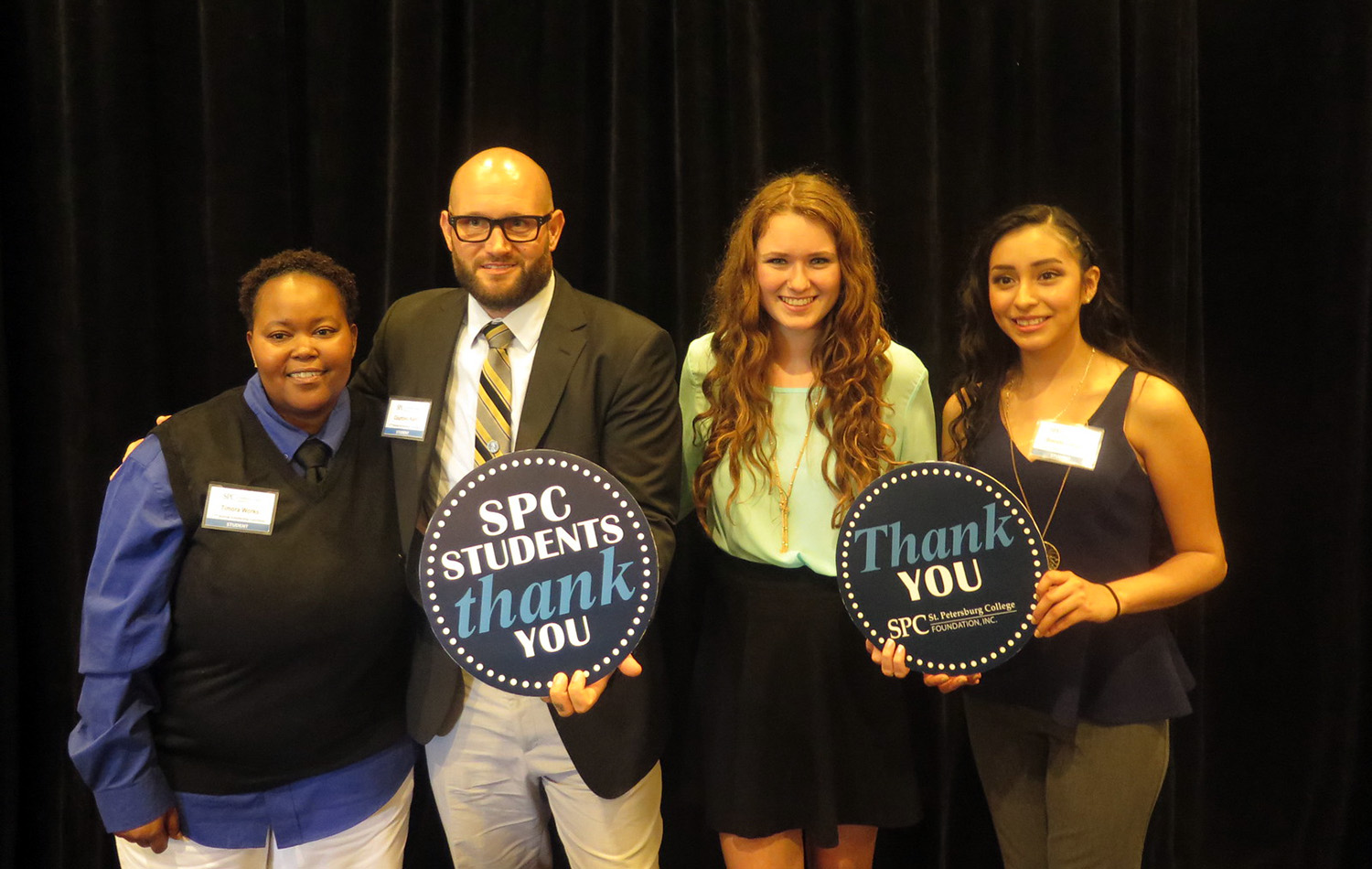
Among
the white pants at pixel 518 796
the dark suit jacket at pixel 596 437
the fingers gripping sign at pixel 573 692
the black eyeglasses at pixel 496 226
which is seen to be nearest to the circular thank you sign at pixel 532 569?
the fingers gripping sign at pixel 573 692

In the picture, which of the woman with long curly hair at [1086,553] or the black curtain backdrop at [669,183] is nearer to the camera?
the woman with long curly hair at [1086,553]

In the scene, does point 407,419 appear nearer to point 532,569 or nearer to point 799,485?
point 532,569

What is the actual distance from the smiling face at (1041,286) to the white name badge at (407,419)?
110 centimetres

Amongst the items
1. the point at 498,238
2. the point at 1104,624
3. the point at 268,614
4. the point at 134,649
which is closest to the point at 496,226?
the point at 498,238

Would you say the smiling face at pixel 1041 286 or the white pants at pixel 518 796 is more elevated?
the smiling face at pixel 1041 286

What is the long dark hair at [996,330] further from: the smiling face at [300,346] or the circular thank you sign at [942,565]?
the smiling face at [300,346]

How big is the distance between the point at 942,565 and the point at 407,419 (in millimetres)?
988

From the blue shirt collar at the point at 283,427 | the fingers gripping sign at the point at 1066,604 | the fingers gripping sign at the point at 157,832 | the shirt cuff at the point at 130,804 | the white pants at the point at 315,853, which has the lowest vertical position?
the white pants at the point at 315,853

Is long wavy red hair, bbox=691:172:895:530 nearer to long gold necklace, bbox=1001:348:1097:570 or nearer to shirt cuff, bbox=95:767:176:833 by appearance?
long gold necklace, bbox=1001:348:1097:570

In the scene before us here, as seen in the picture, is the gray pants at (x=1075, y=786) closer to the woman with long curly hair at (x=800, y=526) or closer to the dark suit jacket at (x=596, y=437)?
the woman with long curly hair at (x=800, y=526)

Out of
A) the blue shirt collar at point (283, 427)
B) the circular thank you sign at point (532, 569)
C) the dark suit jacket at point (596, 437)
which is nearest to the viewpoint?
the circular thank you sign at point (532, 569)

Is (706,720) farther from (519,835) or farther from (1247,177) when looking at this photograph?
(1247,177)

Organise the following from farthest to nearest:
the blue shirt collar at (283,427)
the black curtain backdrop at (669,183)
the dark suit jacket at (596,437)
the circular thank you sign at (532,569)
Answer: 1. the black curtain backdrop at (669,183)
2. the dark suit jacket at (596,437)
3. the blue shirt collar at (283,427)
4. the circular thank you sign at (532,569)

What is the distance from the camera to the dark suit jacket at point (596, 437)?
1.89 metres
